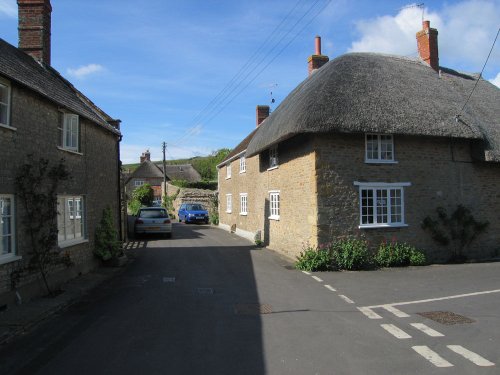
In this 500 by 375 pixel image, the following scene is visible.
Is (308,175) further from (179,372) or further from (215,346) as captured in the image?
(179,372)

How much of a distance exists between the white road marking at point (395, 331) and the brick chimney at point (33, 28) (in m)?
13.8

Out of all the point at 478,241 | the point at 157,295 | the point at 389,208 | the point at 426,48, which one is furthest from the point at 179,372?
the point at 426,48

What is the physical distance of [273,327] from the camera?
714 cm

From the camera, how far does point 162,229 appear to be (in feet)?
77.0

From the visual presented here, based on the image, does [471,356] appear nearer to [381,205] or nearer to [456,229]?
[381,205]

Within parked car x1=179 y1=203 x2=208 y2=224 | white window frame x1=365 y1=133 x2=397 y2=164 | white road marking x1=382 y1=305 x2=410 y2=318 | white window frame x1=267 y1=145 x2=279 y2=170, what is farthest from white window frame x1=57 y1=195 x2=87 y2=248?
parked car x1=179 y1=203 x2=208 y2=224

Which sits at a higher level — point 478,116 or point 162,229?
point 478,116

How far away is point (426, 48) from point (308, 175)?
9594 mm

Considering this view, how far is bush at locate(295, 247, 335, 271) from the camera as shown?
13.2m

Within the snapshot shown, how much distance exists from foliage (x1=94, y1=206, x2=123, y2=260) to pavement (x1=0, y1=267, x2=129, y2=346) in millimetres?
1857

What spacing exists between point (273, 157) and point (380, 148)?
5.54 m

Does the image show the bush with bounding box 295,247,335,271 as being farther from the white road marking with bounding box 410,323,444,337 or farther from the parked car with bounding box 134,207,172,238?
the parked car with bounding box 134,207,172,238

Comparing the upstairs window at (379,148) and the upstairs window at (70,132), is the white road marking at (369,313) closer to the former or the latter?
the upstairs window at (379,148)

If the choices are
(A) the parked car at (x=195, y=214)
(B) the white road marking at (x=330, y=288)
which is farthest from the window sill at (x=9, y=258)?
(A) the parked car at (x=195, y=214)
